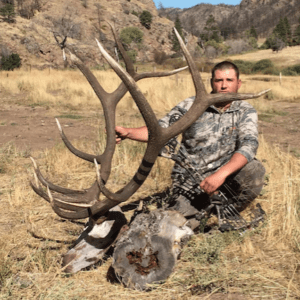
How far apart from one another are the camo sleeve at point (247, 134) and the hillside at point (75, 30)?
3.79 meters

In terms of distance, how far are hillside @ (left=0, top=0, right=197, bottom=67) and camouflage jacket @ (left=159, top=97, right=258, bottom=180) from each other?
3.57 meters

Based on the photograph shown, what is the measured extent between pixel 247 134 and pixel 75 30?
138 feet

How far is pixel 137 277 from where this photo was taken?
2.62 metres

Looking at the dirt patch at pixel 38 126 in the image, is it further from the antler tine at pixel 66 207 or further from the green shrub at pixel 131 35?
the green shrub at pixel 131 35

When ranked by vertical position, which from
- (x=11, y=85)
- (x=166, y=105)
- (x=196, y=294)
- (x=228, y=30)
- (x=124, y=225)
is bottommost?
(x=196, y=294)

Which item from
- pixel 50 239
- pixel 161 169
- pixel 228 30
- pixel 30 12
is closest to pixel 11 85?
pixel 161 169

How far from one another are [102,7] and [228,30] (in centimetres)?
6730

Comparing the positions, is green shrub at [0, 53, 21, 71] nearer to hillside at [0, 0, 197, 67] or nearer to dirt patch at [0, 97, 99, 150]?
hillside at [0, 0, 197, 67]

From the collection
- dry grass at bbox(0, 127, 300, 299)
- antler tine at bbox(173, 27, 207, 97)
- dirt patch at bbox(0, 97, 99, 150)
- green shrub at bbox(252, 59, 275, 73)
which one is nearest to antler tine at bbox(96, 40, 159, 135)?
antler tine at bbox(173, 27, 207, 97)

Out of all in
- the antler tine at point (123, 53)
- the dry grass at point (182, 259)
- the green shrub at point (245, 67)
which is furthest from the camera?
the green shrub at point (245, 67)

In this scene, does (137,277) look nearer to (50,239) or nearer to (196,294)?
(196,294)

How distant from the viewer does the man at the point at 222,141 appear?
3.38 m

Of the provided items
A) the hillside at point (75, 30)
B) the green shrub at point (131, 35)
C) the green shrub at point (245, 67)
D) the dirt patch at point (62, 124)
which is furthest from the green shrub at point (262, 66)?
the dirt patch at point (62, 124)

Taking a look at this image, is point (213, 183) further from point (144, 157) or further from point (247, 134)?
point (247, 134)
